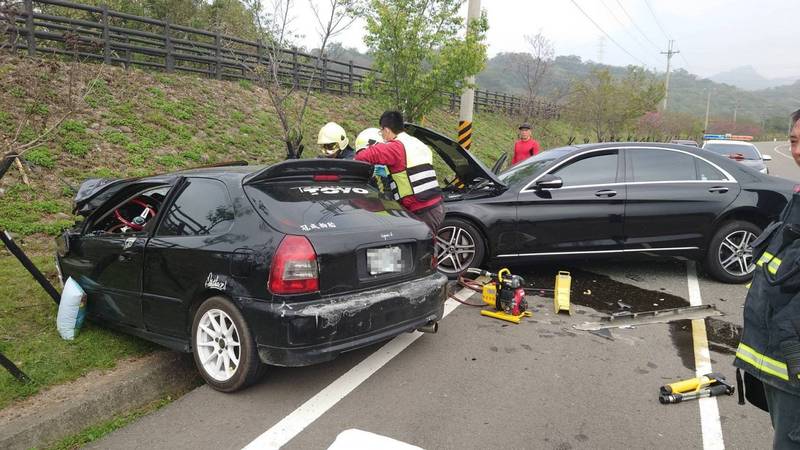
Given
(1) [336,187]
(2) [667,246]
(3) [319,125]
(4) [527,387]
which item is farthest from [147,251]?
(3) [319,125]

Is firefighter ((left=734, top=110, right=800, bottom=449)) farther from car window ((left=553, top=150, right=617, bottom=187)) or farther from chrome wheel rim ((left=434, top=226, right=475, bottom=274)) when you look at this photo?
car window ((left=553, top=150, right=617, bottom=187))

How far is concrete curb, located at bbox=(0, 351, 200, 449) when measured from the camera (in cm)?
299

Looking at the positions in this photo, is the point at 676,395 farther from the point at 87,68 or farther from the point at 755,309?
the point at 87,68

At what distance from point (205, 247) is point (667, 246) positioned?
5.16 m

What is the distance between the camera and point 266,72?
1067 centimetres

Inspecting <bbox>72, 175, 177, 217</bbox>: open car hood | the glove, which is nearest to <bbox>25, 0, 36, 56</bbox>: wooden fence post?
<bbox>72, 175, 177, 217</bbox>: open car hood

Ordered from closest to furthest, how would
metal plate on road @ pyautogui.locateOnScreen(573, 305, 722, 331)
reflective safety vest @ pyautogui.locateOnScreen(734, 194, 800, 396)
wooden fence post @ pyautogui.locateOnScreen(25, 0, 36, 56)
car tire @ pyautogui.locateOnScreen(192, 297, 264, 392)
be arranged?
1. reflective safety vest @ pyautogui.locateOnScreen(734, 194, 800, 396)
2. car tire @ pyautogui.locateOnScreen(192, 297, 264, 392)
3. metal plate on road @ pyautogui.locateOnScreen(573, 305, 722, 331)
4. wooden fence post @ pyautogui.locateOnScreen(25, 0, 36, 56)

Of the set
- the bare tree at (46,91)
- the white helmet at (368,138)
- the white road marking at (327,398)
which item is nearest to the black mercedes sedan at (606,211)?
the white helmet at (368,138)

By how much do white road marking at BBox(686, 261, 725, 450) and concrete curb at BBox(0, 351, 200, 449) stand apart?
3.44m

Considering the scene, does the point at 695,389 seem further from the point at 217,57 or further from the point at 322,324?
the point at 217,57

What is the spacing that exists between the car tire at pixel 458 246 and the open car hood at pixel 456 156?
1.92 ft

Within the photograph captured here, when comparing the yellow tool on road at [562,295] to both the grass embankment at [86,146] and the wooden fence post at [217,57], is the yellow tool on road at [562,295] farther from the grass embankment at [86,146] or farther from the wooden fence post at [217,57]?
the wooden fence post at [217,57]

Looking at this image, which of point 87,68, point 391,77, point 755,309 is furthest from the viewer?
point 87,68

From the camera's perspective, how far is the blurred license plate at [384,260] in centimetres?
368
